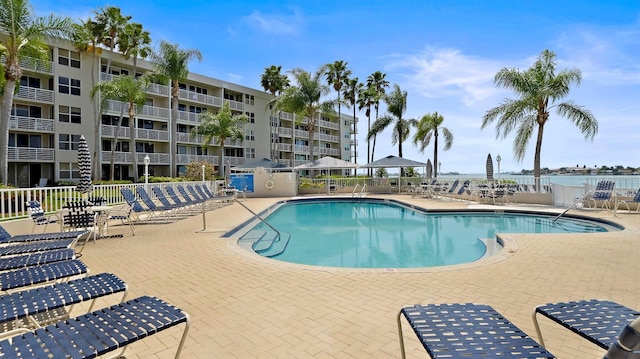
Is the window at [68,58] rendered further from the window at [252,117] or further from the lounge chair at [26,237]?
the lounge chair at [26,237]

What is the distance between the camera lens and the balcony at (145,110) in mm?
25892

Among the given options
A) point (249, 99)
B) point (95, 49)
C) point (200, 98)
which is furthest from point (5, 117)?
point (249, 99)

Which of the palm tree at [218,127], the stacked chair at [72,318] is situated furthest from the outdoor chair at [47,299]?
the palm tree at [218,127]

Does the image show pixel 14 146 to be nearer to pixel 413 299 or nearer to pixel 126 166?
pixel 126 166

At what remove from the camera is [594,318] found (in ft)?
6.50

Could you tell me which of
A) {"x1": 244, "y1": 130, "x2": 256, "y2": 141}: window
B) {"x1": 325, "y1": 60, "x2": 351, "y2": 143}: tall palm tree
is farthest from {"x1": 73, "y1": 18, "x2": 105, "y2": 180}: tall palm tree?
{"x1": 325, "y1": 60, "x2": 351, "y2": 143}: tall palm tree

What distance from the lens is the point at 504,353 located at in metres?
1.69

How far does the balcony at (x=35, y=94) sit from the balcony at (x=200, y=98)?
9.45 meters

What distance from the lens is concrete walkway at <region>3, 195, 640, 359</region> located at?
274cm

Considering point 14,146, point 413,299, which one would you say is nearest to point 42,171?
point 14,146

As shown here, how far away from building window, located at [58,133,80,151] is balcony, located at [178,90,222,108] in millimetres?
9050

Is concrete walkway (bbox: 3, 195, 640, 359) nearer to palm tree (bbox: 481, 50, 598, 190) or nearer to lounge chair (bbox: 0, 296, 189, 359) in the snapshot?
lounge chair (bbox: 0, 296, 189, 359)

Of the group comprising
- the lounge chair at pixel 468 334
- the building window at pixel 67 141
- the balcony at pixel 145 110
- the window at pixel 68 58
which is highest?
the window at pixel 68 58

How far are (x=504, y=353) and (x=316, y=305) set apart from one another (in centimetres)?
216
